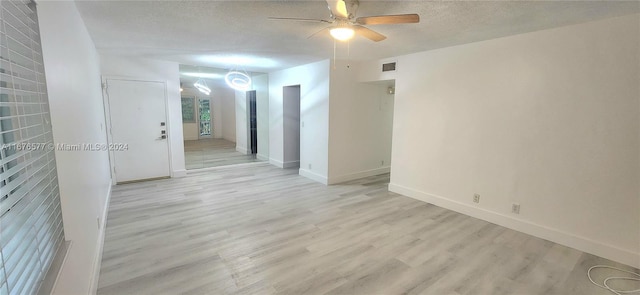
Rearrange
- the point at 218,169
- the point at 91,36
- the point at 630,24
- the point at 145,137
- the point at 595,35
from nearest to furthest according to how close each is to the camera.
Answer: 1. the point at 630,24
2. the point at 595,35
3. the point at 91,36
4. the point at 145,137
5. the point at 218,169

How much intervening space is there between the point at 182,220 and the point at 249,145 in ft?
14.5

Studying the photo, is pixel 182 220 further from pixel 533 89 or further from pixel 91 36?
pixel 533 89

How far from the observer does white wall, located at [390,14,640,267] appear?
2.69 metres

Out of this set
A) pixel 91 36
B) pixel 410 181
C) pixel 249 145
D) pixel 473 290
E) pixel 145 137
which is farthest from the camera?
pixel 249 145

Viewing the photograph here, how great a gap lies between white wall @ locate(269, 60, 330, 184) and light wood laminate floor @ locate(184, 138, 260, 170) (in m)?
1.59

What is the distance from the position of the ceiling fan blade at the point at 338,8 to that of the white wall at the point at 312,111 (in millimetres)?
2905

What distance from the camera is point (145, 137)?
17.5 feet

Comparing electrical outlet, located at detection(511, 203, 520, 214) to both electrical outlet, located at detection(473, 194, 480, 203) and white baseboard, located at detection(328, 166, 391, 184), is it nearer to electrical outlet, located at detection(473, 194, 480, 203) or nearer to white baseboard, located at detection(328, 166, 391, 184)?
electrical outlet, located at detection(473, 194, 480, 203)

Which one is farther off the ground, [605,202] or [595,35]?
[595,35]

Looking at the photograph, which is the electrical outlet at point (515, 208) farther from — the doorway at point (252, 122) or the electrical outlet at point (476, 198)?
A: the doorway at point (252, 122)

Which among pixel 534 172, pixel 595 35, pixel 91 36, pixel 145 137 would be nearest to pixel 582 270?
pixel 534 172

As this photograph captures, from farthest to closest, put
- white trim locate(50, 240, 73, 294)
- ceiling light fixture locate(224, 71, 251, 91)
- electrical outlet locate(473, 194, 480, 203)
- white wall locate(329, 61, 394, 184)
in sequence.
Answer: ceiling light fixture locate(224, 71, 251, 91), white wall locate(329, 61, 394, 184), electrical outlet locate(473, 194, 480, 203), white trim locate(50, 240, 73, 294)

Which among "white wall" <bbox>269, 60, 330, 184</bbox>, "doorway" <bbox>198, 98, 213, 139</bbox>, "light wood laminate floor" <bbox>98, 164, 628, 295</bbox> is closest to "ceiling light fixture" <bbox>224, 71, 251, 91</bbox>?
"white wall" <bbox>269, 60, 330, 184</bbox>

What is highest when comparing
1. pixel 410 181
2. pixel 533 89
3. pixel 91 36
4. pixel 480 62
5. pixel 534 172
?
pixel 91 36
